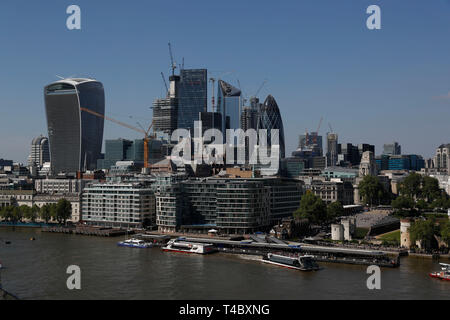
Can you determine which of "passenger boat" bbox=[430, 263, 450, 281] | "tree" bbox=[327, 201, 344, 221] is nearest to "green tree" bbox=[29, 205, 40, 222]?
"tree" bbox=[327, 201, 344, 221]

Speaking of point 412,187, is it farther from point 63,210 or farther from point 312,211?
point 63,210

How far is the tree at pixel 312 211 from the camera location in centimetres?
7575

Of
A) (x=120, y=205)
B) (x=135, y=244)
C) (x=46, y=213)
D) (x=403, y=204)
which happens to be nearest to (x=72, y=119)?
(x=46, y=213)

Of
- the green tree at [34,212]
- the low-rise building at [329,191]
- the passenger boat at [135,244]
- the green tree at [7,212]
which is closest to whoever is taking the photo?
the passenger boat at [135,244]

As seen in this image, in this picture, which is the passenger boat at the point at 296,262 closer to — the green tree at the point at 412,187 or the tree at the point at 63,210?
the tree at the point at 63,210

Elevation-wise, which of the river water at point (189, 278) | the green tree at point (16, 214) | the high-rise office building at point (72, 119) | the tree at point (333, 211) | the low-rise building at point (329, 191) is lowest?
the river water at point (189, 278)

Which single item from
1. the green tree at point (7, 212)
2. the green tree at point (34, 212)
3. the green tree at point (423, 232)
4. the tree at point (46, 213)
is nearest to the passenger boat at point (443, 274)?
the green tree at point (423, 232)

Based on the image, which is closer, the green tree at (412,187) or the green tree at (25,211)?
the green tree at (25,211)

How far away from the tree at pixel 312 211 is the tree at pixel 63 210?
41.4m

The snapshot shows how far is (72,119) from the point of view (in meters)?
190

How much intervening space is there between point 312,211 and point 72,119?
13564 centimetres

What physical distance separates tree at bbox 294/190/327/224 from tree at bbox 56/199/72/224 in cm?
4141

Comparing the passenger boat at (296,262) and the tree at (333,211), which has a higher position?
the tree at (333,211)
